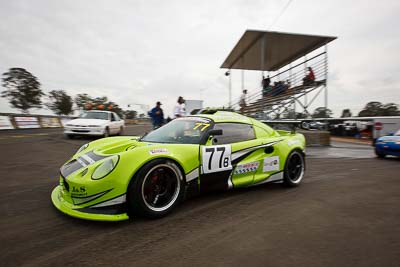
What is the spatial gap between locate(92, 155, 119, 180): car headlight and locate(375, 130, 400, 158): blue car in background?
25.4ft

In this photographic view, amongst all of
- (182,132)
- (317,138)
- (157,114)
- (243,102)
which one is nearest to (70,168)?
(182,132)

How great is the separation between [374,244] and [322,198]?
51.3 inches

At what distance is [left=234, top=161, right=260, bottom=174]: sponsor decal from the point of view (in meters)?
3.39

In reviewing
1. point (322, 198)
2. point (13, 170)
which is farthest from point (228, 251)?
point (13, 170)

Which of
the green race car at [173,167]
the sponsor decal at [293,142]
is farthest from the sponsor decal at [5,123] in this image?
the sponsor decal at [293,142]

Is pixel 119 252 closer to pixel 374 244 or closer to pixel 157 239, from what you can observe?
pixel 157 239

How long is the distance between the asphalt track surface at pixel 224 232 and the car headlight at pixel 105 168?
1.53 ft

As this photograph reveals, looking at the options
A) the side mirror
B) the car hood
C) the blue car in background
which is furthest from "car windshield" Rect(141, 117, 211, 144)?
the car hood

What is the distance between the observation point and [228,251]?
6.63 ft

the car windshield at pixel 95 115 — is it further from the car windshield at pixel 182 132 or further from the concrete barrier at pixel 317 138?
the concrete barrier at pixel 317 138

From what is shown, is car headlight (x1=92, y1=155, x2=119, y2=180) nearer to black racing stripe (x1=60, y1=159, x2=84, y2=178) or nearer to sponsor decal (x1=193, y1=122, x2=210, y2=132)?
black racing stripe (x1=60, y1=159, x2=84, y2=178)

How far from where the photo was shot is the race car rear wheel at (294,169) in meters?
3.96

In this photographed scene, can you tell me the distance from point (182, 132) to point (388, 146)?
6787 mm

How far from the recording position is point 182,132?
3408mm
